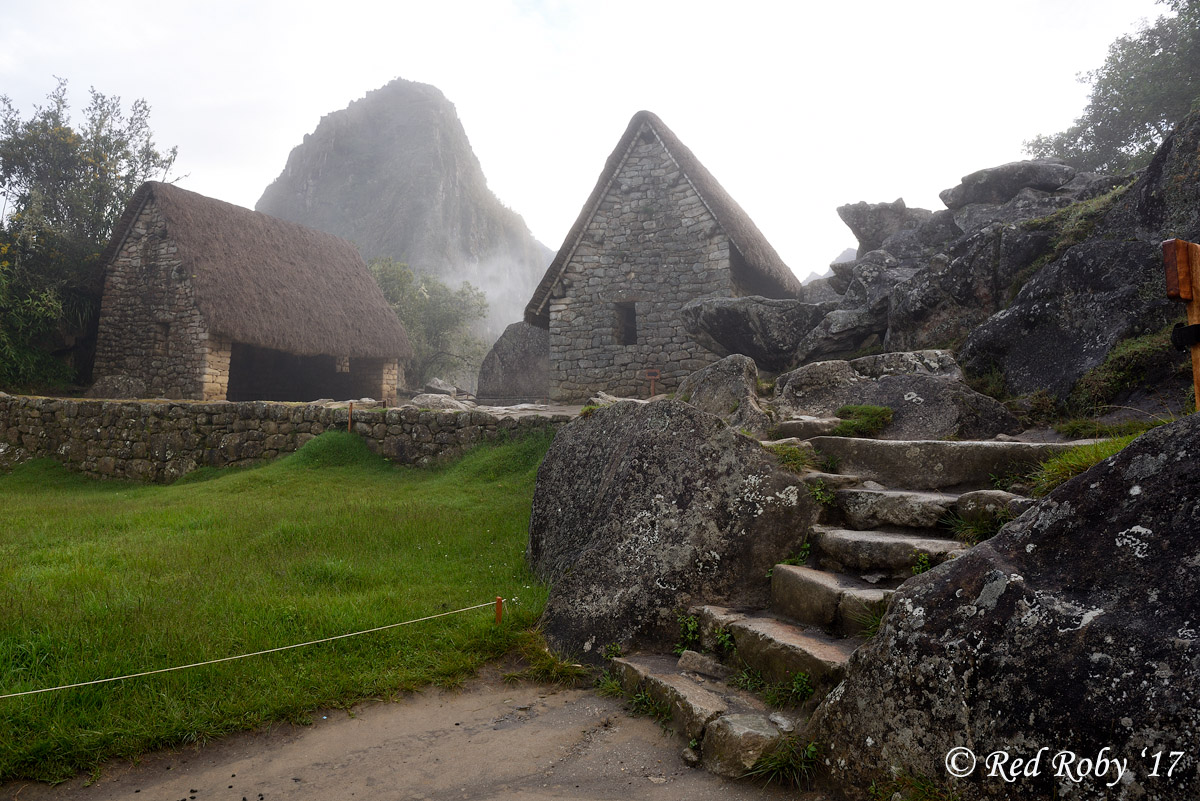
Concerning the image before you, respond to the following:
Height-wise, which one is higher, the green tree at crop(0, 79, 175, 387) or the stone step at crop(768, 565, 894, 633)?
the green tree at crop(0, 79, 175, 387)

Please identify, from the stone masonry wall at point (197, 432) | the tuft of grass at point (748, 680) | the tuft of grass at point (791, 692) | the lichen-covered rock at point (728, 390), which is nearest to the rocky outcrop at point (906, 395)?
the lichen-covered rock at point (728, 390)

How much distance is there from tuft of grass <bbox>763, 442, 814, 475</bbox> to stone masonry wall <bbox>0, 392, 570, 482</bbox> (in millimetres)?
5739

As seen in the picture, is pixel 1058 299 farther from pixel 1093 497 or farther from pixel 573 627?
pixel 573 627

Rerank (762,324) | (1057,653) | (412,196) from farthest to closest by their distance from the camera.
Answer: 1. (412,196)
2. (762,324)
3. (1057,653)

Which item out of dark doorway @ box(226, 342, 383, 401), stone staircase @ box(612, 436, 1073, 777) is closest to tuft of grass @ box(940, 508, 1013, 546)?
stone staircase @ box(612, 436, 1073, 777)

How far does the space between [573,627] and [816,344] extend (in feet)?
20.6

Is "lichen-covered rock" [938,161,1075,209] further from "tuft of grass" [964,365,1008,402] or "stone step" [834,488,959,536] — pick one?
"stone step" [834,488,959,536]

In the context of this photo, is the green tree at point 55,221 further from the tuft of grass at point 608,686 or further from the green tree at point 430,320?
the tuft of grass at point 608,686

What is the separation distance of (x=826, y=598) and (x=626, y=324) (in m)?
11.6

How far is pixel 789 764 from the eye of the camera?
8.67 ft

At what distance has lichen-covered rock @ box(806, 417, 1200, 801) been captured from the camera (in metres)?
1.89

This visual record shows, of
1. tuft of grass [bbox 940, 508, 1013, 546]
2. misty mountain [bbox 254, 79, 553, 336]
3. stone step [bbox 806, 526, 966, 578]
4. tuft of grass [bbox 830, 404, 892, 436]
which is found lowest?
stone step [bbox 806, 526, 966, 578]

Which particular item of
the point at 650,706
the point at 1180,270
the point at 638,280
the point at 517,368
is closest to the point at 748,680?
the point at 650,706

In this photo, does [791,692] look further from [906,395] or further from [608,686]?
[906,395]
